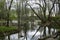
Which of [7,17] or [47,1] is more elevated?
[47,1]

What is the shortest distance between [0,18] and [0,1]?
5.57 metres

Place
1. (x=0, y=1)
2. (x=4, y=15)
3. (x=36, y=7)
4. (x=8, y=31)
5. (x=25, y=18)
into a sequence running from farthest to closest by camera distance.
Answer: (x=25, y=18)
(x=36, y=7)
(x=4, y=15)
(x=0, y=1)
(x=8, y=31)

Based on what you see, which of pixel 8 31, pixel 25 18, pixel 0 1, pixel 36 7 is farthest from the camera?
pixel 25 18

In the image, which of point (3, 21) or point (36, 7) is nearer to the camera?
point (3, 21)

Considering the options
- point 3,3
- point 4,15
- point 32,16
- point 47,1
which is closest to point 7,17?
point 4,15

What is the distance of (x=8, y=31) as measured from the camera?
122 ft

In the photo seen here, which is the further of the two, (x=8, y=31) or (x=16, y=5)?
(x=16, y=5)

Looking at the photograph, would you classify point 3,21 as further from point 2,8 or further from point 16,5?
point 16,5

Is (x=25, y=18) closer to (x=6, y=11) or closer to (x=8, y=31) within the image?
(x=6, y=11)

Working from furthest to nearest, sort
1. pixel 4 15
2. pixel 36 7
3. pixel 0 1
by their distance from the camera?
1. pixel 36 7
2. pixel 4 15
3. pixel 0 1

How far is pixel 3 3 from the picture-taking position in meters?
40.7

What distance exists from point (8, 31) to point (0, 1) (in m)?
7.26

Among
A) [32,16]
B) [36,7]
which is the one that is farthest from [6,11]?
A: [32,16]

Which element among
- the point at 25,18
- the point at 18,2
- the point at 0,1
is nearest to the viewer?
the point at 0,1
